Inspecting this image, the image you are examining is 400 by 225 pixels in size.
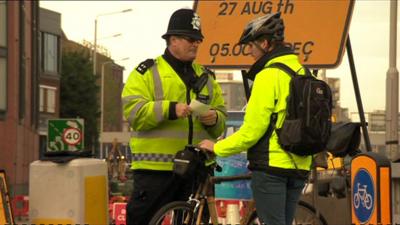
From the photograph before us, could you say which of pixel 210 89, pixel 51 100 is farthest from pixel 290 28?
pixel 51 100

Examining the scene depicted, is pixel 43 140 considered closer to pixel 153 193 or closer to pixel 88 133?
pixel 88 133

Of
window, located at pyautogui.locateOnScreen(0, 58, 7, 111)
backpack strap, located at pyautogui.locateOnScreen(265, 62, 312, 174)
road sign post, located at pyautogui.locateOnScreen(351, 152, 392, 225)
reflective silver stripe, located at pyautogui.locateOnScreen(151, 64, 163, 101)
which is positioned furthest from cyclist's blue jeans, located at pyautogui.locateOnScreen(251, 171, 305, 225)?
window, located at pyautogui.locateOnScreen(0, 58, 7, 111)

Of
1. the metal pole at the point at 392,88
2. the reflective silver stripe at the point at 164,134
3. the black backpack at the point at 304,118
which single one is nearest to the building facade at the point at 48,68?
the metal pole at the point at 392,88

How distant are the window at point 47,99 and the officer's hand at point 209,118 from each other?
67131 mm

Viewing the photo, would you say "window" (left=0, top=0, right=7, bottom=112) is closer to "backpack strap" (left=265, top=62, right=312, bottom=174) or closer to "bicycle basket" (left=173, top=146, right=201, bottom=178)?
"bicycle basket" (left=173, top=146, right=201, bottom=178)

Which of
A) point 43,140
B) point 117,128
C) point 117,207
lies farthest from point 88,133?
point 117,207

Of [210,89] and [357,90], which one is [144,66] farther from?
[357,90]

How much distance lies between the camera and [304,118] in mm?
5352

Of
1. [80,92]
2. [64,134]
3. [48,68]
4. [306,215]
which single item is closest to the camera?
[306,215]

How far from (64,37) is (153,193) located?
325 feet

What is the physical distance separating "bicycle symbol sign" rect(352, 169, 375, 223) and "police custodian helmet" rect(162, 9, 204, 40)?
1517 mm

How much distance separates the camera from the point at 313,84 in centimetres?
543

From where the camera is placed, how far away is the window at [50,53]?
231 ft

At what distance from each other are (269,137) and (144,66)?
41.3 inches
